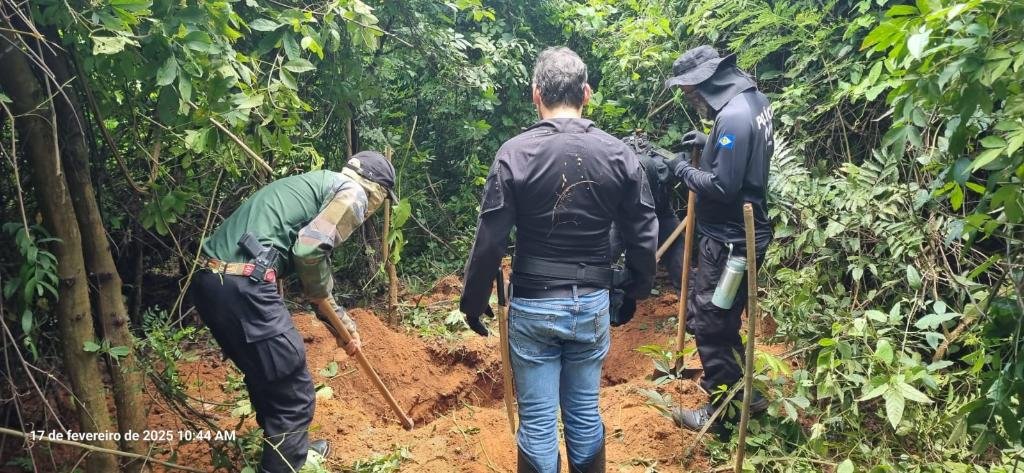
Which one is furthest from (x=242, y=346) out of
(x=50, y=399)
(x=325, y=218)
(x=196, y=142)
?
(x=50, y=399)

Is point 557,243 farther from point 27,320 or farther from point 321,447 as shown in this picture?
point 27,320

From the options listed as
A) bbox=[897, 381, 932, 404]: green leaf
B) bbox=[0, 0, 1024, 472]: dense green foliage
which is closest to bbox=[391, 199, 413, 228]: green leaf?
bbox=[0, 0, 1024, 472]: dense green foliage

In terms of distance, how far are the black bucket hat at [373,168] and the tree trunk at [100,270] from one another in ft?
3.82

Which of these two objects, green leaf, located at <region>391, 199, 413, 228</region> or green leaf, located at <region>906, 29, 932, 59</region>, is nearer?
green leaf, located at <region>906, 29, 932, 59</region>

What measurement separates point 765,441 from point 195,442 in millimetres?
2964

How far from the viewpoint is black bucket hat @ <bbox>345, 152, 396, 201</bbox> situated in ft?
11.4

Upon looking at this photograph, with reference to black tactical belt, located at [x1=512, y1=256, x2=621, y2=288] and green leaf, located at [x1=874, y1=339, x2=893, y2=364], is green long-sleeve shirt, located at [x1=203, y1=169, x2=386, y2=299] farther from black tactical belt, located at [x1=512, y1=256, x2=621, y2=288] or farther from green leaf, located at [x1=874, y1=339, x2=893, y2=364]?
green leaf, located at [x1=874, y1=339, x2=893, y2=364]

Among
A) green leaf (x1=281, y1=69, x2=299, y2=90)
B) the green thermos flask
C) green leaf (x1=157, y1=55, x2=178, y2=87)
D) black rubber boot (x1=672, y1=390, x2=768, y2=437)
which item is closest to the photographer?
green leaf (x1=157, y1=55, x2=178, y2=87)

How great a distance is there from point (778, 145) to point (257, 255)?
3.52 m

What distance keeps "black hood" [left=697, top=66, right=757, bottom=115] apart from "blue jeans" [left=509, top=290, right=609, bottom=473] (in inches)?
55.4

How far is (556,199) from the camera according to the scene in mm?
2691

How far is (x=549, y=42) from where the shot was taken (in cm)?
699

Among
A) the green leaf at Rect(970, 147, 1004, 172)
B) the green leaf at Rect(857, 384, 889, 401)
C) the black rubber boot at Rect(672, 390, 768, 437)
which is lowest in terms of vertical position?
the black rubber boot at Rect(672, 390, 768, 437)

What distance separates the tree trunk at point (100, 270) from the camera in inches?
114
